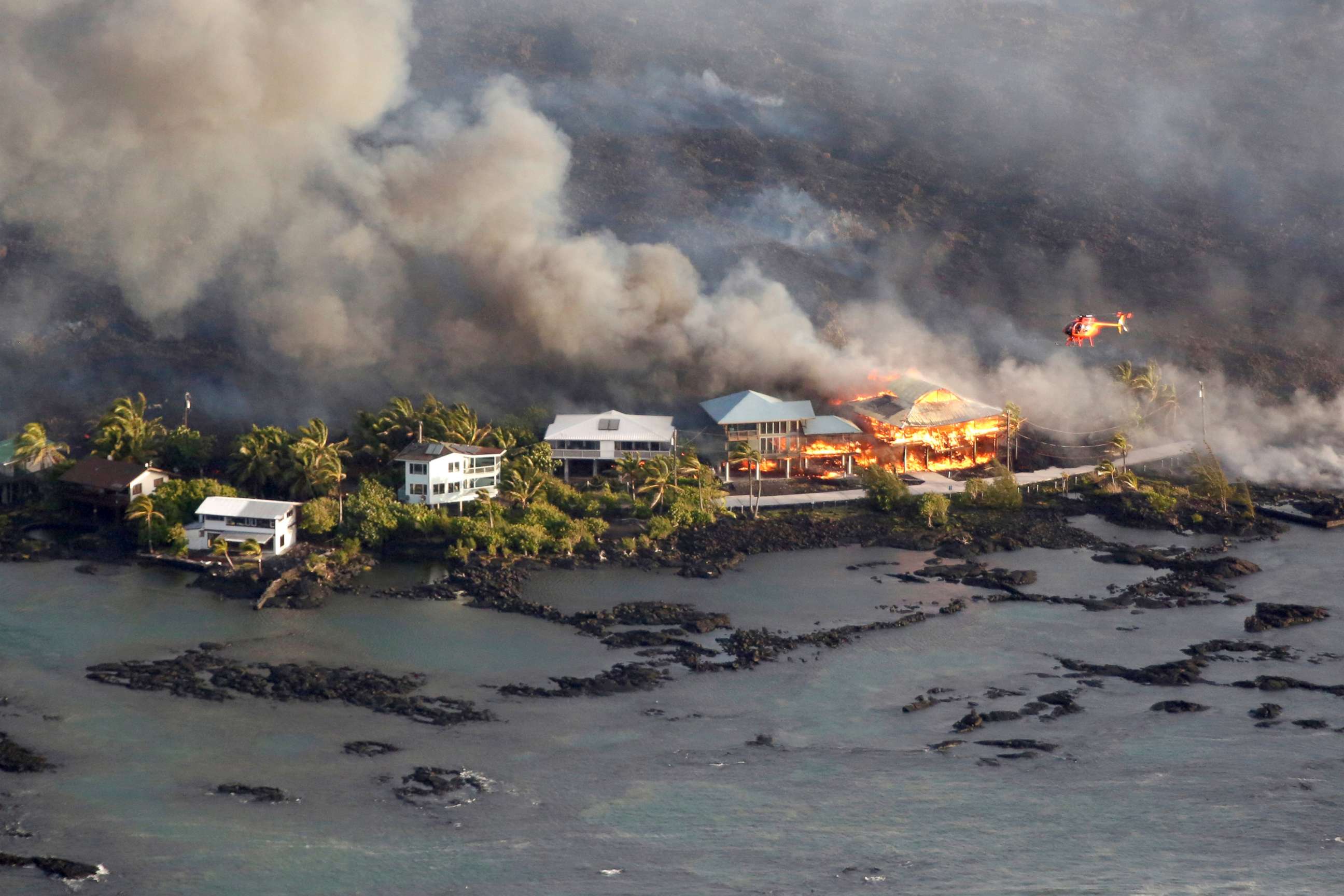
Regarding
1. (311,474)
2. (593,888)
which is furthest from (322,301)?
(593,888)

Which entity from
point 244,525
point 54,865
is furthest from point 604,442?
point 54,865

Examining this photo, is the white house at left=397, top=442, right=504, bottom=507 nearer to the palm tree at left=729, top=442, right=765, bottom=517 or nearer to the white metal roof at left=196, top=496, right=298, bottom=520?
the white metal roof at left=196, top=496, right=298, bottom=520

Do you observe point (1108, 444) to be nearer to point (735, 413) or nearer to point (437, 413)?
point (735, 413)

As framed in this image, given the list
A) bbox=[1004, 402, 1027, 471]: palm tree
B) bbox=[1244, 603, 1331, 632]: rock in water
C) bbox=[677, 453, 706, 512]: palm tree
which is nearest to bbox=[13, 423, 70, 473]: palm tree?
bbox=[677, 453, 706, 512]: palm tree

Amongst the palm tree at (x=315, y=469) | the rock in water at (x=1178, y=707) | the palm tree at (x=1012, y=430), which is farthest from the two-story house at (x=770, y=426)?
the rock in water at (x=1178, y=707)

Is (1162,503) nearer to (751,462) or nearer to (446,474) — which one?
(751,462)

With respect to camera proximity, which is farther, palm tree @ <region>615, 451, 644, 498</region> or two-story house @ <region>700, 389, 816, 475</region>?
two-story house @ <region>700, 389, 816, 475</region>
